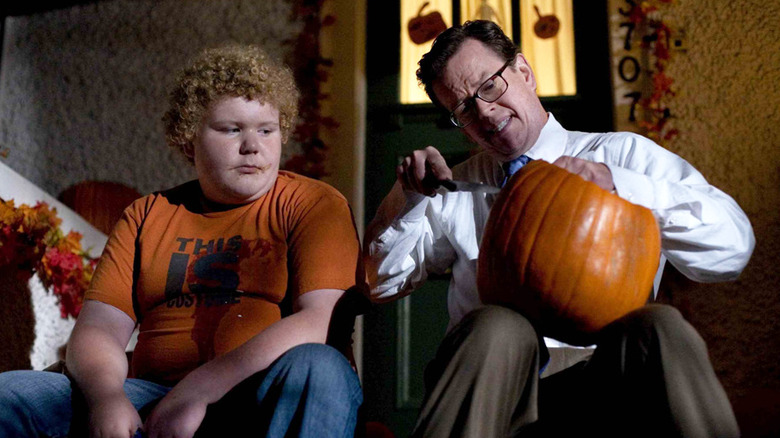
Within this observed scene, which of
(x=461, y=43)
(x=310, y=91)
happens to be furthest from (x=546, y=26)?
(x=461, y=43)

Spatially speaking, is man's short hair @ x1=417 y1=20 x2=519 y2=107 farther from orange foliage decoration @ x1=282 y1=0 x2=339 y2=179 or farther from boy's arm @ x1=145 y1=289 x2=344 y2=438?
orange foliage decoration @ x1=282 y1=0 x2=339 y2=179

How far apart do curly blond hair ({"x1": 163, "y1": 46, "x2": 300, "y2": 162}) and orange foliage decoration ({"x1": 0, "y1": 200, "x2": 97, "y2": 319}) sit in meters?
1.06

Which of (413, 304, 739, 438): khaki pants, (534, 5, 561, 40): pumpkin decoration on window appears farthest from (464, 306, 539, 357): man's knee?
(534, 5, 561, 40): pumpkin decoration on window

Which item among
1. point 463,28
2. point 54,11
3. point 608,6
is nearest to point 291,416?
point 463,28

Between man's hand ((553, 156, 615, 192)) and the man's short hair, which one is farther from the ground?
the man's short hair

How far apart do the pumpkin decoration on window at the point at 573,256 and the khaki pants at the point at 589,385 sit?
51 mm

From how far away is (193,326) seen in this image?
51.4 inches

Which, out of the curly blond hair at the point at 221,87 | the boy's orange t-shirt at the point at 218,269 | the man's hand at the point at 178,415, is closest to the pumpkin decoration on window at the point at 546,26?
the curly blond hair at the point at 221,87

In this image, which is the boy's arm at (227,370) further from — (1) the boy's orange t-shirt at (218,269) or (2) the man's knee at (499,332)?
(2) the man's knee at (499,332)

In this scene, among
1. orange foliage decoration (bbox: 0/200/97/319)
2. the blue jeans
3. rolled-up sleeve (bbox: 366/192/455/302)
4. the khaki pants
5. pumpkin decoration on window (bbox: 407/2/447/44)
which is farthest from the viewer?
pumpkin decoration on window (bbox: 407/2/447/44)

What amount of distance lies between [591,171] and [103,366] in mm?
955

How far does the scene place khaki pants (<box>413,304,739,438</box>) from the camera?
2.94ft

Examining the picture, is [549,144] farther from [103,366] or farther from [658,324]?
[103,366]

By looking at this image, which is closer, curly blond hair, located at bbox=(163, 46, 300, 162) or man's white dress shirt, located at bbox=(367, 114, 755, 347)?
man's white dress shirt, located at bbox=(367, 114, 755, 347)
